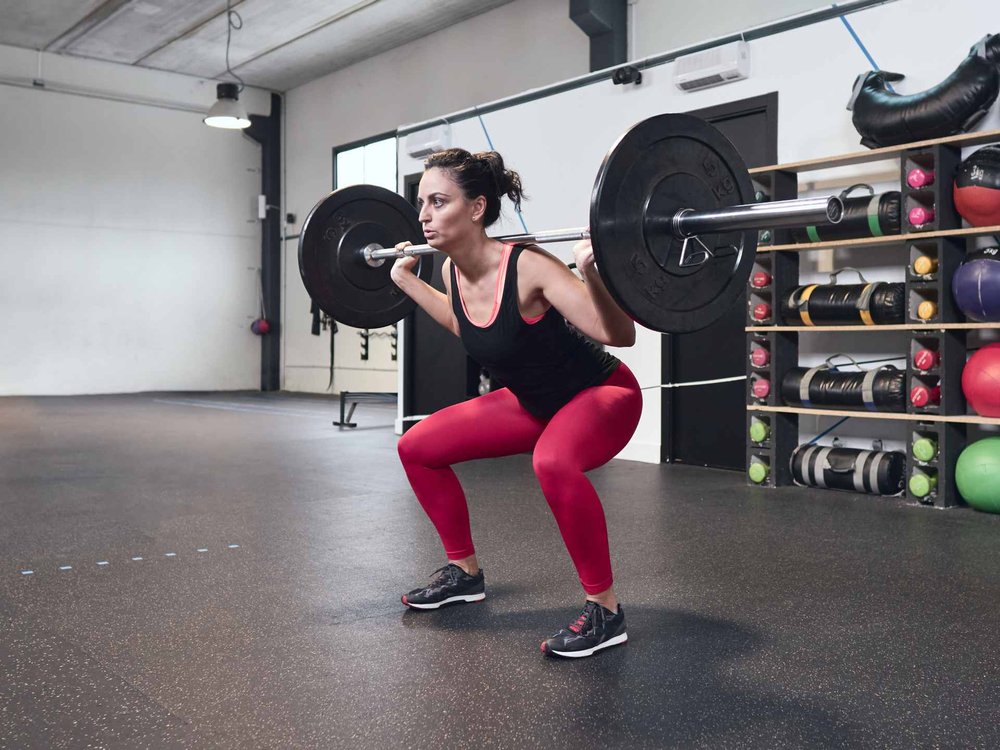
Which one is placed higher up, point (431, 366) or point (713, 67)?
point (713, 67)

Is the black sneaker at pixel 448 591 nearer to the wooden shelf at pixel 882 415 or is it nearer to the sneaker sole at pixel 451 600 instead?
the sneaker sole at pixel 451 600

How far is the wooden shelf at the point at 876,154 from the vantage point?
12.0ft

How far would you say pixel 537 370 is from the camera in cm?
212

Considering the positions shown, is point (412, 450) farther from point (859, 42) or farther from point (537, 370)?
point (859, 42)

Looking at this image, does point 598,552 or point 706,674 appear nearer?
point 706,674

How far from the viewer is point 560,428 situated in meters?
2.06

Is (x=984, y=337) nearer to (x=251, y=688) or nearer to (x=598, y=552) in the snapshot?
(x=598, y=552)

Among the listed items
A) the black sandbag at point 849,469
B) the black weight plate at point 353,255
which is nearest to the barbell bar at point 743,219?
the black weight plate at point 353,255

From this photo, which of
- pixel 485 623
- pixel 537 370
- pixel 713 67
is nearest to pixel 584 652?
pixel 485 623

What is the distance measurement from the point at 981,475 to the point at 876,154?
1.37m

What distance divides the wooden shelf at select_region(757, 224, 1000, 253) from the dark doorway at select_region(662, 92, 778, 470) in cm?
40

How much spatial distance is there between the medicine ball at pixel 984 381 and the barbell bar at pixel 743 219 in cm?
206

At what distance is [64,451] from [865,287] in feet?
14.7

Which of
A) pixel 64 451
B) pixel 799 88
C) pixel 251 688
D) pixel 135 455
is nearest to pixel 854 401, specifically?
pixel 799 88
